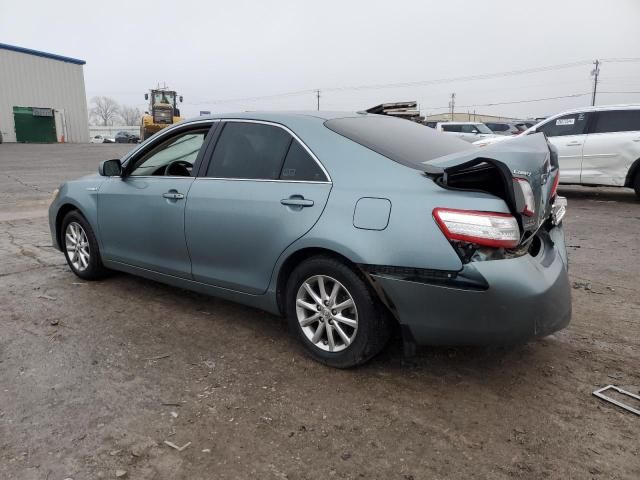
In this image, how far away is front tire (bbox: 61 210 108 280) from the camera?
4707mm

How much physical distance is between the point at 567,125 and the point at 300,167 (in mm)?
8710

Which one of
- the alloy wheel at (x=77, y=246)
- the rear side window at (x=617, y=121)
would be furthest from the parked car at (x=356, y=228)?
the rear side window at (x=617, y=121)

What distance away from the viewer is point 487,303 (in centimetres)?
256

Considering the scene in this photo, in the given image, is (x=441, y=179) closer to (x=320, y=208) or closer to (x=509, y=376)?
(x=320, y=208)

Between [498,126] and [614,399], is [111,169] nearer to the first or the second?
[614,399]

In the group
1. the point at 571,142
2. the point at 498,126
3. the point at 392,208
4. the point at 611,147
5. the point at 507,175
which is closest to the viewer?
the point at 507,175

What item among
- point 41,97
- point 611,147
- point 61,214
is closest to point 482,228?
point 61,214

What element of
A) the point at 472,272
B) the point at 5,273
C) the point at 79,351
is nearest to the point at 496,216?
the point at 472,272

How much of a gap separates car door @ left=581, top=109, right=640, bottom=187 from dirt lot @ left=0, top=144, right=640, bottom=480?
20.1ft

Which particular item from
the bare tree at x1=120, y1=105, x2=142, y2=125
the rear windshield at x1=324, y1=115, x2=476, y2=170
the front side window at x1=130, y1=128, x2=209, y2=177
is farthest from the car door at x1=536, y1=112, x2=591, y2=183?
the bare tree at x1=120, y1=105, x2=142, y2=125

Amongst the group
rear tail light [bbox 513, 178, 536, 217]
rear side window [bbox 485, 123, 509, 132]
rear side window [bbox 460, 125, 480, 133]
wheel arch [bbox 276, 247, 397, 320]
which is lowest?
wheel arch [bbox 276, 247, 397, 320]

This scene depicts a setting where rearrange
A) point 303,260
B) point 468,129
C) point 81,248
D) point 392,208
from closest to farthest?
point 392,208, point 303,260, point 81,248, point 468,129

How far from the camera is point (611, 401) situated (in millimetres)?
2740

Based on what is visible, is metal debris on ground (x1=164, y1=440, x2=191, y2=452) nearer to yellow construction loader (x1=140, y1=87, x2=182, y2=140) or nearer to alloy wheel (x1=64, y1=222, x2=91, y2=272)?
alloy wheel (x1=64, y1=222, x2=91, y2=272)
